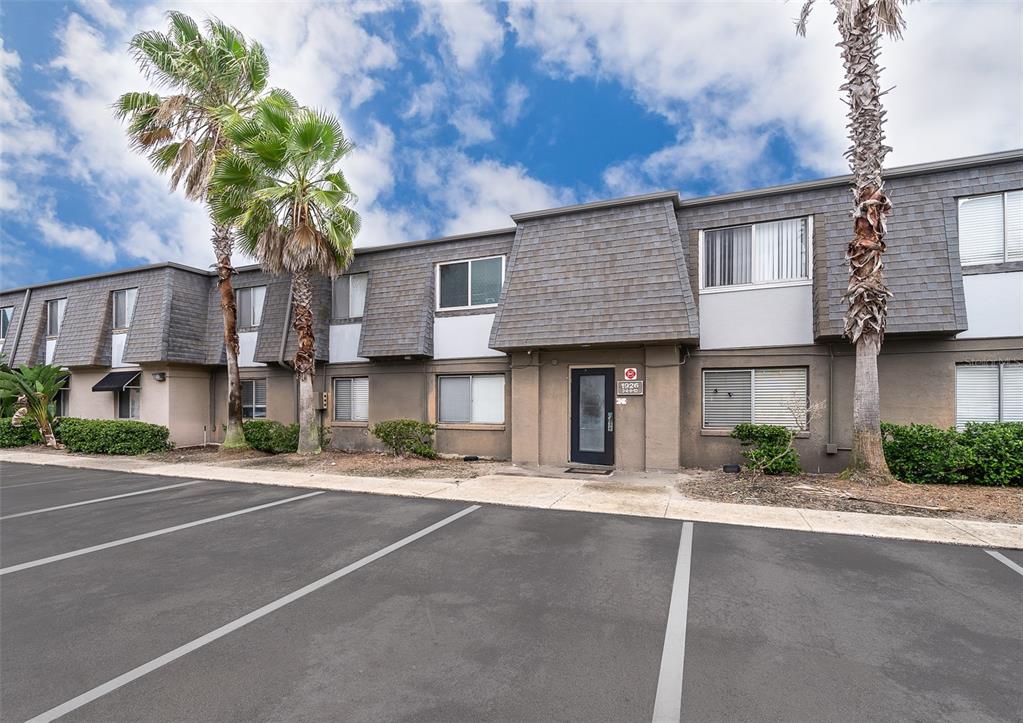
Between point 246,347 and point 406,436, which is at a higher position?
point 246,347

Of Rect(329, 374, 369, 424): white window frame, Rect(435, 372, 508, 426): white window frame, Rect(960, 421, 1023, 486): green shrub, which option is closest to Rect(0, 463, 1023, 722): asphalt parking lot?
Rect(960, 421, 1023, 486): green shrub

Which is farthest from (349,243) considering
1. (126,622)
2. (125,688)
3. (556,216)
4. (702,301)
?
(125,688)

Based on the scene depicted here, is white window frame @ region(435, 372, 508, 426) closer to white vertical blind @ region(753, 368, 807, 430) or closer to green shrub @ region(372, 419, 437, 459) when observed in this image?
green shrub @ region(372, 419, 437, 459)

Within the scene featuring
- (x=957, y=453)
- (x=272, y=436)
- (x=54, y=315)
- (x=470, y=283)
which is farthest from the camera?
(x=54, y=315)

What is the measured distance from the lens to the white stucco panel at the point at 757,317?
1035 centimetres

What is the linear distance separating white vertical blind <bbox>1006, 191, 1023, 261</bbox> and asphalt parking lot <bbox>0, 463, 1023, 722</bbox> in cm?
665

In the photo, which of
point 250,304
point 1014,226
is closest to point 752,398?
point 1014,226

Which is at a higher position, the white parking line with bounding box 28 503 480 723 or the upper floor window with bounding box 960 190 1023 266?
the upper floor window with bounding box 960 190 1023 266

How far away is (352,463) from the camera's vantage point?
1215 cm

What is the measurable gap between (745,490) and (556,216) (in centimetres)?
744

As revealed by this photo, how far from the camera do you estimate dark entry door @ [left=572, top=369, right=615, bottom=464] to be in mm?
11430

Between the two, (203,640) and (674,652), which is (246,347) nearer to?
(203,640)

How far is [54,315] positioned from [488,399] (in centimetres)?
1917

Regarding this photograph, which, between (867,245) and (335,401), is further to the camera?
(335,401)
